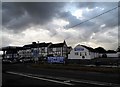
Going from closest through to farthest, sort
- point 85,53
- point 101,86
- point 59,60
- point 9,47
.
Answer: point 101,86
point 59,60
point 9,47
point 85,53

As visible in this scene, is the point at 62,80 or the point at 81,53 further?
the point at 81,53

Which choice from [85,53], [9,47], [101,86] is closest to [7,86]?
[101,86]

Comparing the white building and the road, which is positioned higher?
the white building

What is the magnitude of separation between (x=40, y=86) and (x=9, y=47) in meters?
55.4

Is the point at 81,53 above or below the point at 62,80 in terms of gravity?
above

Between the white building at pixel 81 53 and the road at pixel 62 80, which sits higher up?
the white building at pixel 81 53

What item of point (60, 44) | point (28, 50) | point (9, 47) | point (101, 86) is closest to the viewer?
point (101, 86)

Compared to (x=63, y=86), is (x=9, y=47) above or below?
above

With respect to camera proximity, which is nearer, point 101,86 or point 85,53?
point 101,86

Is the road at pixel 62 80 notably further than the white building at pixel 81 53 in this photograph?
No

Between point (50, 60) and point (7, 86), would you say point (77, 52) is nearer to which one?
point (50, 60)

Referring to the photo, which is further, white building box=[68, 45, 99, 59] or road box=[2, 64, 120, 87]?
white building box=[68, 45, 99, 59]

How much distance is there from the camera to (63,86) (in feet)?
40.0

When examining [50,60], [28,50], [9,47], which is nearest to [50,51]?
[28,50]
